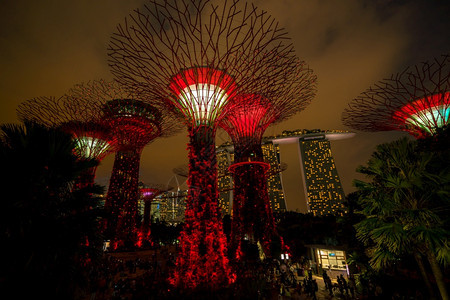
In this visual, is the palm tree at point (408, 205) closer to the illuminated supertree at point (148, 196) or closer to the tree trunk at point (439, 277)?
the tree trunk at point (439, 277)

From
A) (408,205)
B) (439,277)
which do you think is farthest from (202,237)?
(439,277)

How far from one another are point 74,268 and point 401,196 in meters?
8.04

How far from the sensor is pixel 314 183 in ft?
324

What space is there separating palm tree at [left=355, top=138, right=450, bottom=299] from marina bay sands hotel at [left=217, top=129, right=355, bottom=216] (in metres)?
83.2

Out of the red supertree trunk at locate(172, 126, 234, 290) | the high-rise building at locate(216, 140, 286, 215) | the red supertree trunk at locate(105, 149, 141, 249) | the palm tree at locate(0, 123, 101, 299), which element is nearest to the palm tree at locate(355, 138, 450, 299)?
the red supertree trunk at locate(172, 126, 234, 290)

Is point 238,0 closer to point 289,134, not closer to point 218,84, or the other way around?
point 218,84

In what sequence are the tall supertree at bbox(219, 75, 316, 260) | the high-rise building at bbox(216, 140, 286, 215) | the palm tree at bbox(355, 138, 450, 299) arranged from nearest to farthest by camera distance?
the palm tree at bbox(355, 138, 450, 299), the tall supertree at bbox(219, 75, 316, 260), the high-rise building at bbox(216, 140, 286, 215)

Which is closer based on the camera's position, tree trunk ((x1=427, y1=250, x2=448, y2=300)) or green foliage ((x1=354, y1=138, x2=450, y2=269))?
green foliage ((x1=354, y1=138, x2=450, y2=269))

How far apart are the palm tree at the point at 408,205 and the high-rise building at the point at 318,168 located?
3623 inches

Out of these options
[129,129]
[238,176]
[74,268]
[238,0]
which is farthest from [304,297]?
[129,129]

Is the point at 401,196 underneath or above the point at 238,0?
underneath

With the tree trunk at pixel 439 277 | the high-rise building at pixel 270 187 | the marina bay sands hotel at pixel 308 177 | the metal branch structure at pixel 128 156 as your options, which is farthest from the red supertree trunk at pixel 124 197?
the marina bay sands hotel at pixel 308 177

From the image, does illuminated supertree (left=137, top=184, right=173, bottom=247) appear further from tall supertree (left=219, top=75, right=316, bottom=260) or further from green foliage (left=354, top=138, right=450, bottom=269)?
green foliage (left=354, top=138, right=450, bottom=269)

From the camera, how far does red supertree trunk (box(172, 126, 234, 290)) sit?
7.75 m
